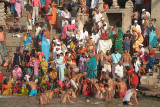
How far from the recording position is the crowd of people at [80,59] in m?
22.5

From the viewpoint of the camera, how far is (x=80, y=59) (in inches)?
926

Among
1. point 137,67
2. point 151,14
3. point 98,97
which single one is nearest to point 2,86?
point 98,97

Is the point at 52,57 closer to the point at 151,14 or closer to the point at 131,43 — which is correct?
the point at 131,43

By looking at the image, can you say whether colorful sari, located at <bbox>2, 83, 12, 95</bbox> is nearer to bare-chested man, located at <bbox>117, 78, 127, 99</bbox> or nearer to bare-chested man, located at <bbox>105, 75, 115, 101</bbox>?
bare-chested man, located at <bbox>105, 75, 115, 101</bbox>

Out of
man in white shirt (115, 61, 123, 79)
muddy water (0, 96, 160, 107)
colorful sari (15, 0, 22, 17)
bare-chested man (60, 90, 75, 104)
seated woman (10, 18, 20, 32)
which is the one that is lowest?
muddy water (0, 96, 160, 107)

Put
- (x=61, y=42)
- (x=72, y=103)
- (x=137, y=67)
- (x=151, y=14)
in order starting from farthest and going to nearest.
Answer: (x=151, y=14) < (x=61, y=42) < (x=137, y=67) < (x=72, y=103)

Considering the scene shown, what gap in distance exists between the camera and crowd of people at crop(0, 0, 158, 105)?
22453mm

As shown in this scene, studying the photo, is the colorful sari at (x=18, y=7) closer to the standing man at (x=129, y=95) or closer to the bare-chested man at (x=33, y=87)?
the bare-chested man at (x=33, y=87)

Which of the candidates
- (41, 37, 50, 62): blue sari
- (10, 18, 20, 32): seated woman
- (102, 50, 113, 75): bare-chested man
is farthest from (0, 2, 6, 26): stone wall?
(102, 50, 113, 75): bare-chested man

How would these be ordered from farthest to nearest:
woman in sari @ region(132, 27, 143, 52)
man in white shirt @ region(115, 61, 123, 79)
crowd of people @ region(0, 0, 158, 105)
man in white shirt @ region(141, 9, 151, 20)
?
man in white shirt @ region(141, 9, 151, 20)
woman in sari @ region(132, 27, 143, 52)
man in white shirt @ region(115, 61, 123, 79)
crowd of people @ region(0, 0, 158, 105)

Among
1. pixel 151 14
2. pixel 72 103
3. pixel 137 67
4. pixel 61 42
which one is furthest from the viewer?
pixel 151 14

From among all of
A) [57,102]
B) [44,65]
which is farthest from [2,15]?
[57,102]

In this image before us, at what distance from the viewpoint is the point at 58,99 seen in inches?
872

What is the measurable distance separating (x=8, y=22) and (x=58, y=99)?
22.0 ft
